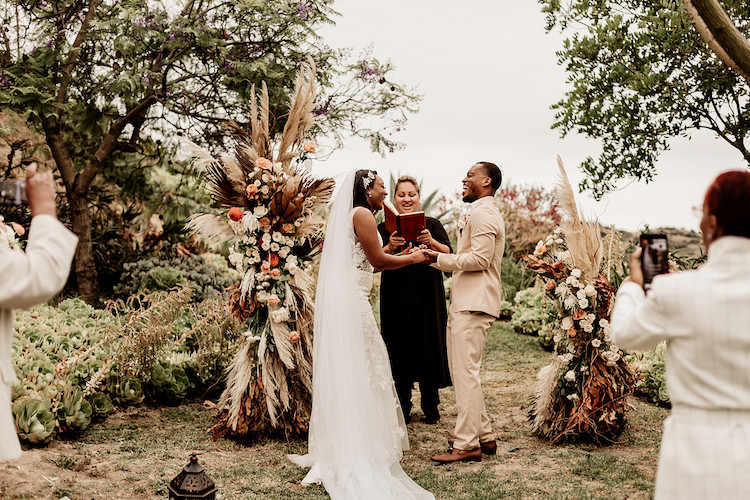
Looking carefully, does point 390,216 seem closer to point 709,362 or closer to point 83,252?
point 709,362

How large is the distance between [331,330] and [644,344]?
2999 millimetres

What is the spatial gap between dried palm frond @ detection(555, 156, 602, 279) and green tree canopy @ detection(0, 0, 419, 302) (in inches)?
169

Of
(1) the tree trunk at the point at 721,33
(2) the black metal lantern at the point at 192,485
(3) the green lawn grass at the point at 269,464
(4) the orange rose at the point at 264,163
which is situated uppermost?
(1) the tree trunk at the point at 721,33

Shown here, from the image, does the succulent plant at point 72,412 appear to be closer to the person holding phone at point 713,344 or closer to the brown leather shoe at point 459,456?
the brown leather shoe at point 459,456

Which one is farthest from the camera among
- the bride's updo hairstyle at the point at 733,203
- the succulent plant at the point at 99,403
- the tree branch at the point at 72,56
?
the tree branch at the point at 72,56

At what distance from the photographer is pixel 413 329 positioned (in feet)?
21.2

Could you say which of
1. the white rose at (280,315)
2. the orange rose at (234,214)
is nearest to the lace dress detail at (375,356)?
the white rose at (280,315)

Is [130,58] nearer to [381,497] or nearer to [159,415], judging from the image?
[159,415]

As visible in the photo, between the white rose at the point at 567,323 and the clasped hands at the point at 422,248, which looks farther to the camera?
the white rose at the point at 567,323

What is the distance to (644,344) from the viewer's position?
7.91 feet

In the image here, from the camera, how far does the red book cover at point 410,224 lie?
215 inches

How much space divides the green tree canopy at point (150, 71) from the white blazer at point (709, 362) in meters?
7.04

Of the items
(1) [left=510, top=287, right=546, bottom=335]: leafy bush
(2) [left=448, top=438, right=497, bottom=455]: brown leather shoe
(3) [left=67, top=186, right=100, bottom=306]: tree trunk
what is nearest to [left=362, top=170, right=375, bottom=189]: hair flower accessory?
(2) [left=448, top=438, right=497, bottom=455]: brown leather shoe

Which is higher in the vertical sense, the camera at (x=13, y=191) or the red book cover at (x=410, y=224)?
the camera at (x=13, y=191)
